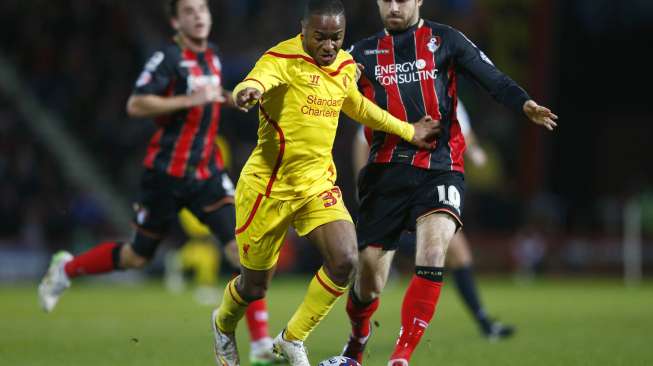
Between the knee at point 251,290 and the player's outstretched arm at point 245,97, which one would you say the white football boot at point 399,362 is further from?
the player's outstretched arm at point 245,97

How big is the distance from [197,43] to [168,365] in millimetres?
2477

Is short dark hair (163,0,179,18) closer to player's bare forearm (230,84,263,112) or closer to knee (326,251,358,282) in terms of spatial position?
player's bare forearm (230,84,263,112)

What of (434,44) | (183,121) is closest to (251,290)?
(434,44)

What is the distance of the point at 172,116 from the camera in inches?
314

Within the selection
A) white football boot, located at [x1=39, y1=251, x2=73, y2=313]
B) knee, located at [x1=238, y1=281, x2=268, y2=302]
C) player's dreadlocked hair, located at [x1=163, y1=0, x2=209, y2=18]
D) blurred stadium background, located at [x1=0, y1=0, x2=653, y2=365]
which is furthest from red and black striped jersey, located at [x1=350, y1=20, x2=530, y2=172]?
blurred stadium background, located at [x1=0, y1=0, x2=653, y2=365]

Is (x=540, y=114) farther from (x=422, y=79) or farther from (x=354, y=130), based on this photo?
(x=354, y=130)

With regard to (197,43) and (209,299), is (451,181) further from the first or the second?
(209,299)

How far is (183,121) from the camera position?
799 centimetres

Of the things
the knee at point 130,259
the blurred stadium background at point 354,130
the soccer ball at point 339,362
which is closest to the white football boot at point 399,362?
the soccer ball at point 339,362

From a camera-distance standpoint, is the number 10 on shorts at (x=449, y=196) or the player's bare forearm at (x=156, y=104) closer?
the number 10 on shorts at (x=449, y=196)

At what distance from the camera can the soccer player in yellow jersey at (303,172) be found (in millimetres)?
5863

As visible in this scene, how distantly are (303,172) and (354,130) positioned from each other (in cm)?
1344

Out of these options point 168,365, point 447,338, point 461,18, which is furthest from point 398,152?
point 461,18

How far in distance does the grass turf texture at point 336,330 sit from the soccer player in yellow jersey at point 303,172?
125cm
